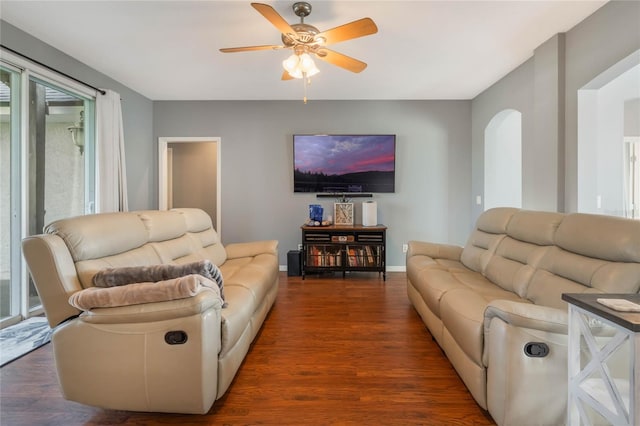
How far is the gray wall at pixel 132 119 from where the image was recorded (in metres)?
2.87

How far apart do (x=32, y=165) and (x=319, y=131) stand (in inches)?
130

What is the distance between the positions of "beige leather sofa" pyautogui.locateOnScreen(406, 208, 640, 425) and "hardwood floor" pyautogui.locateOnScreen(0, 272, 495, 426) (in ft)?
0.61

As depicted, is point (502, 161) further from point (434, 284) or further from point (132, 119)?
point (132, 119)

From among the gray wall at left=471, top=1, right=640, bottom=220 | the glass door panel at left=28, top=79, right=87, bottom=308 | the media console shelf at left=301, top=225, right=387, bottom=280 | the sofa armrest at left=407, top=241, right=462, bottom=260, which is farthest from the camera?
the media console shelf at left=301, top=225, right=387, bottom=280

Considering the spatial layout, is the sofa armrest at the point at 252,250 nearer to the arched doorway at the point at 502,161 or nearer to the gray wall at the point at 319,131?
the gray wall at the point at 319,131

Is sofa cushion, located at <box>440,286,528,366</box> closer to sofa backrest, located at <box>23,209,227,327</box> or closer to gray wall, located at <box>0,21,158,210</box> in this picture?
sofa backrest, located at <box>23,209,227,327</box>

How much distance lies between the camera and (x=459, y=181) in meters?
4.48

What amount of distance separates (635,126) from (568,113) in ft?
9.01

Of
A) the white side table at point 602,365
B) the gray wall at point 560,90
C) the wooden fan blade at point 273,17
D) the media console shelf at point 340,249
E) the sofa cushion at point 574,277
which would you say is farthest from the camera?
the media console shelf at point 340,249

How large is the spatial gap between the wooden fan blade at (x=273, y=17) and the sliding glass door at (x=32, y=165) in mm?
2402

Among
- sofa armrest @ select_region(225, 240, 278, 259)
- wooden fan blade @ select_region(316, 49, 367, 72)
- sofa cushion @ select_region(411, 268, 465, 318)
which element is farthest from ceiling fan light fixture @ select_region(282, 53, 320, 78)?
sofa cushion @ select_region(411, 268, 465, 318)

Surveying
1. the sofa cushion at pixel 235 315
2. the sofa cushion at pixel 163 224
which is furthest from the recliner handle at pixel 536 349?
the sofa cushion at pixel 163 224

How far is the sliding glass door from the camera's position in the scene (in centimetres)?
262

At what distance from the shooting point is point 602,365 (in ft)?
3.59
